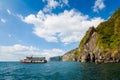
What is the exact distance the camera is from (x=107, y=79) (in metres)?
56.8

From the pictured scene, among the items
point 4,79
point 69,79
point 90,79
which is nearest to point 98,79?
point 90,79

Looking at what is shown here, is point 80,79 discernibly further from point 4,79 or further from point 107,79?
point 4,79

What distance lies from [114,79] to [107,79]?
202cm

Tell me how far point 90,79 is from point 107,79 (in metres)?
5.02

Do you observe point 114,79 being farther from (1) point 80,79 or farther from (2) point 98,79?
(1) point 80,79

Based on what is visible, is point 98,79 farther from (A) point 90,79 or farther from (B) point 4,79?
(B) point 4,79

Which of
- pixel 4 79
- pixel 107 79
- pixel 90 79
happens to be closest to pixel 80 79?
pixel 90 79

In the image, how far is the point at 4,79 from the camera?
63344mm

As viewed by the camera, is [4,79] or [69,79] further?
[4,79]

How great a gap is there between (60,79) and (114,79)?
16.5m

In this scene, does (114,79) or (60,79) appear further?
(60,79)

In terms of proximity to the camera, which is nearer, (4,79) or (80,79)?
(80,79)

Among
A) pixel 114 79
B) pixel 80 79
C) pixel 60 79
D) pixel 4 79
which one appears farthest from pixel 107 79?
pixel 4 79

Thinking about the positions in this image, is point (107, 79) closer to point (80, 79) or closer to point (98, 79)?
point (98, 79)
